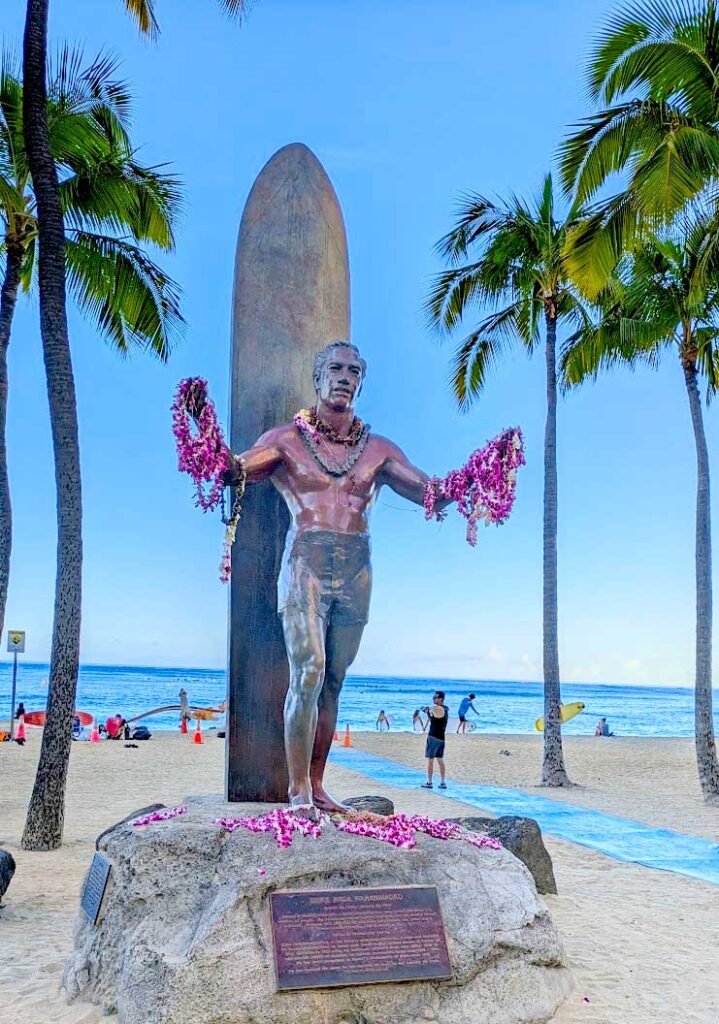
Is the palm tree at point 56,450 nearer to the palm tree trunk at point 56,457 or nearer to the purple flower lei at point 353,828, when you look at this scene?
the palm tree trunk at point 56,457

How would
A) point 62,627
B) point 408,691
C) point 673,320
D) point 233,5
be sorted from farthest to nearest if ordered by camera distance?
point 408,691, point 673,320, point 233,5, point 62,627

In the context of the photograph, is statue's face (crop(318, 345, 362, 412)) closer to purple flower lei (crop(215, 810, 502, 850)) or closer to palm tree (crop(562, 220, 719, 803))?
purple flower lei (crop(215, 810, 502, 850))

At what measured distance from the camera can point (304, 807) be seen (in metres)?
4.70

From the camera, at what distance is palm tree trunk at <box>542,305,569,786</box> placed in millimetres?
16062

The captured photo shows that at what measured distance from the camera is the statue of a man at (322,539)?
4840 millimetres

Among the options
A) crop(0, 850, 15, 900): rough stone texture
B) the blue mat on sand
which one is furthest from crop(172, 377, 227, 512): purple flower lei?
the blue mat on sand

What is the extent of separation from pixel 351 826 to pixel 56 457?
6.08 meters

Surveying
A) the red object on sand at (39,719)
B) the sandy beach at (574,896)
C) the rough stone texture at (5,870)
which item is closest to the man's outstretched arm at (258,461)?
the sandy beach at (574,896)

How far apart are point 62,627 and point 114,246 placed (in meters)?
5.39

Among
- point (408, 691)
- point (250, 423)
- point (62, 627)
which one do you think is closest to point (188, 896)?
point (250, 423)

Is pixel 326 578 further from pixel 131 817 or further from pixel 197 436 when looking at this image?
pixel 131 817

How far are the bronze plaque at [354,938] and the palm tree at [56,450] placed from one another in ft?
18.2

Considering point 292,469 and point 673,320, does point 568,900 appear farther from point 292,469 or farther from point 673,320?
point 673,320

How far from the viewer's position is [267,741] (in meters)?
5.63
